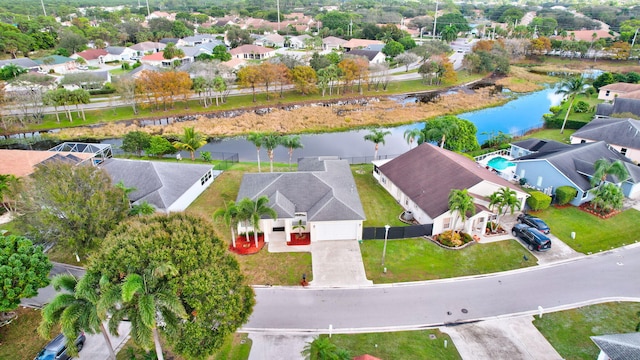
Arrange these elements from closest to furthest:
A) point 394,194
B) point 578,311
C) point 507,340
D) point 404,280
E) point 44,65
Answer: point 507,340 → point 578,311 → point 404,280 → point 394,194 → point 44,65

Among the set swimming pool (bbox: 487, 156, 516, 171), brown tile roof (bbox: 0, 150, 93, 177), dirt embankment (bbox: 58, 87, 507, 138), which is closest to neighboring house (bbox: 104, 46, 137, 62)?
dirt embankment (bbox: 58, 87, 507, 138)

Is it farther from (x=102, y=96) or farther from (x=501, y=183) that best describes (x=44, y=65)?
(x=501, y=183)

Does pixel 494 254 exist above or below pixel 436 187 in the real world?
below

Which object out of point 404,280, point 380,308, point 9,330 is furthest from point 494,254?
point 9,330

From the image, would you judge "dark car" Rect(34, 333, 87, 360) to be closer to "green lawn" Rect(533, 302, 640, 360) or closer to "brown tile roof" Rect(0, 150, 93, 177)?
"brown tile roof" Rect(0, 150, 93, 177)

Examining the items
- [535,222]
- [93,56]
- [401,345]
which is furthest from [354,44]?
[401,345]

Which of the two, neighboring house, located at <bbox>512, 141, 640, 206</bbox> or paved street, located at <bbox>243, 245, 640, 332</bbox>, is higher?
neighboring house, located at <bbox>512, 141, 640, 206</bbox>

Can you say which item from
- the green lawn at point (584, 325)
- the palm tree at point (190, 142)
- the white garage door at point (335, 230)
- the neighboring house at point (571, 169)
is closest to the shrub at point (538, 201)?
the neighboring house at point (571, 169)
